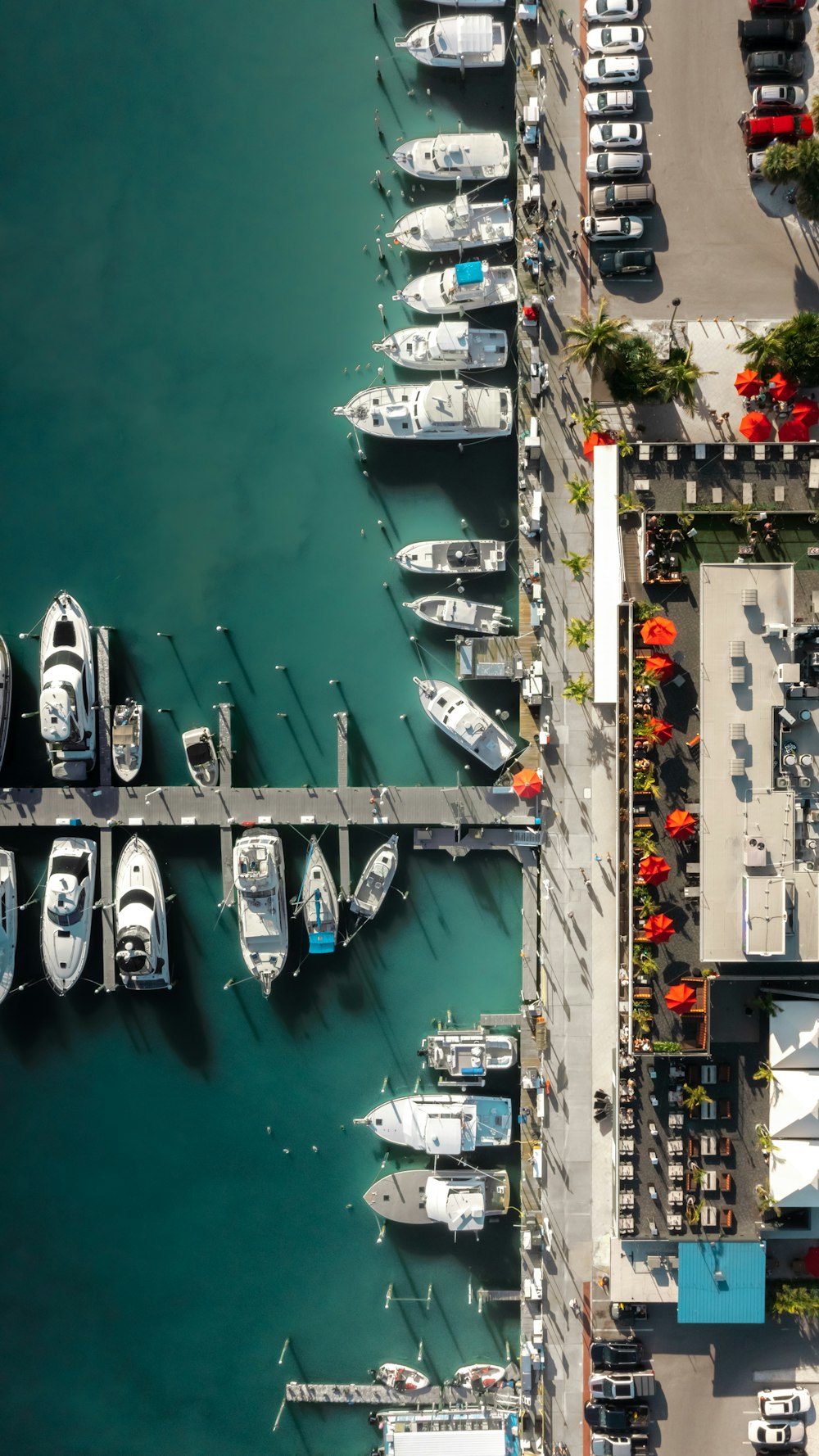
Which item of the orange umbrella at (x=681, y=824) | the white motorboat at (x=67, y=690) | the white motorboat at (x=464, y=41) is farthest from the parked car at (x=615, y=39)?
the white motorboat at (x=67, y=690)

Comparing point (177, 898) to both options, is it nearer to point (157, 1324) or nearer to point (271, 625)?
point (271, 625)

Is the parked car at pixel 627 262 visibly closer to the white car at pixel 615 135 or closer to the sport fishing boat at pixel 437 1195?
the white car at pixel 615 135

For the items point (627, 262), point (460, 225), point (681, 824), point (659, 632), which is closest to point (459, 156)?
point (460, 225)

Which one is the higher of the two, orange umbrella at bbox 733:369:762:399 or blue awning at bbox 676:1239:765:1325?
orange umbrella at bbox 733:369:762:399

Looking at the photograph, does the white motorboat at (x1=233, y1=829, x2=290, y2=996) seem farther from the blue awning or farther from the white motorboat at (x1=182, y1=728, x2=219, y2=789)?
the blue awning

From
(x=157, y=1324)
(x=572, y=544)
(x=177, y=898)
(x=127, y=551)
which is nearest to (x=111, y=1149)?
(x=157, y=1324)

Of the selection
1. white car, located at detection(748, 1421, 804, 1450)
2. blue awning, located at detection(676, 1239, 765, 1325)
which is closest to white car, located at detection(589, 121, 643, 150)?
blue awning, located at detection(676, 1239, 765, 1325)

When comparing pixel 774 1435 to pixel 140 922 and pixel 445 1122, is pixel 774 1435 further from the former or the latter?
pixel 140 922
